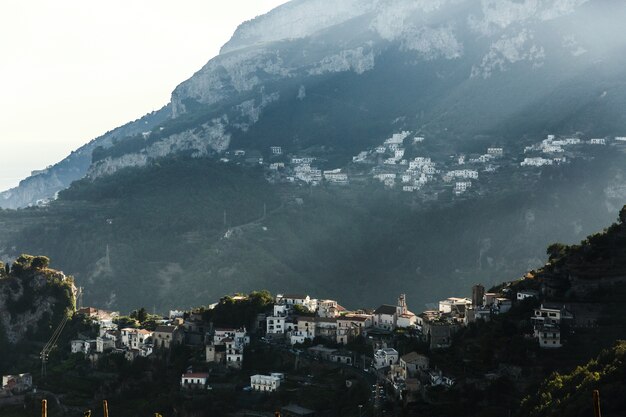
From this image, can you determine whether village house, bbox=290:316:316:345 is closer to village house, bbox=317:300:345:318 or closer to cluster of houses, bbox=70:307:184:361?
village house, bbox=317:300:345:318

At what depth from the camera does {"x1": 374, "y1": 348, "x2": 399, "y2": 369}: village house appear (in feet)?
166

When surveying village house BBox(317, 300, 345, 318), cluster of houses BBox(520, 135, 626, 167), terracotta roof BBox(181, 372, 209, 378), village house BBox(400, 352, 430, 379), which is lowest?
terracotta roof BBox(181, 372, 209, 378)

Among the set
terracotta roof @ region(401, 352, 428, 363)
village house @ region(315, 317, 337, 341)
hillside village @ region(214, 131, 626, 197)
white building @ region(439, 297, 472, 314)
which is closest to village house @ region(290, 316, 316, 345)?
village house @ region(315, 317, 337, 341)

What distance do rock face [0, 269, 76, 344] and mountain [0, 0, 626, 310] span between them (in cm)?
2566

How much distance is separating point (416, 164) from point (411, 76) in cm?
4304

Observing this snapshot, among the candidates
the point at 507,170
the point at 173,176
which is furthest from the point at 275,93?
the point at 507,170

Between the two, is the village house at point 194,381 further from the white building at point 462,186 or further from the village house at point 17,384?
the white building at point 462,186

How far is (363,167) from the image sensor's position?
12306 centimetres

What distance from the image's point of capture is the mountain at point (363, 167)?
93.6m

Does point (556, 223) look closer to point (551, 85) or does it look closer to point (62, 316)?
point (551, 85)

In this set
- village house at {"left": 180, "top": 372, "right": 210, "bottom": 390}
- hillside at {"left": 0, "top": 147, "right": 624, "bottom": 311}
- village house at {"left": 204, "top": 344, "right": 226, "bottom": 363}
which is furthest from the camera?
hillside at {"left": 0, "top": 147, "right": 624, "bottom": 311}

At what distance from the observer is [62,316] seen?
207 feet

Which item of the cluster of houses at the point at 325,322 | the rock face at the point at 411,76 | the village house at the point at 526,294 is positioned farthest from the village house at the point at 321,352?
the rock face at the point at 411,76

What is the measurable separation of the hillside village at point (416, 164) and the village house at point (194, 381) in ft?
186
